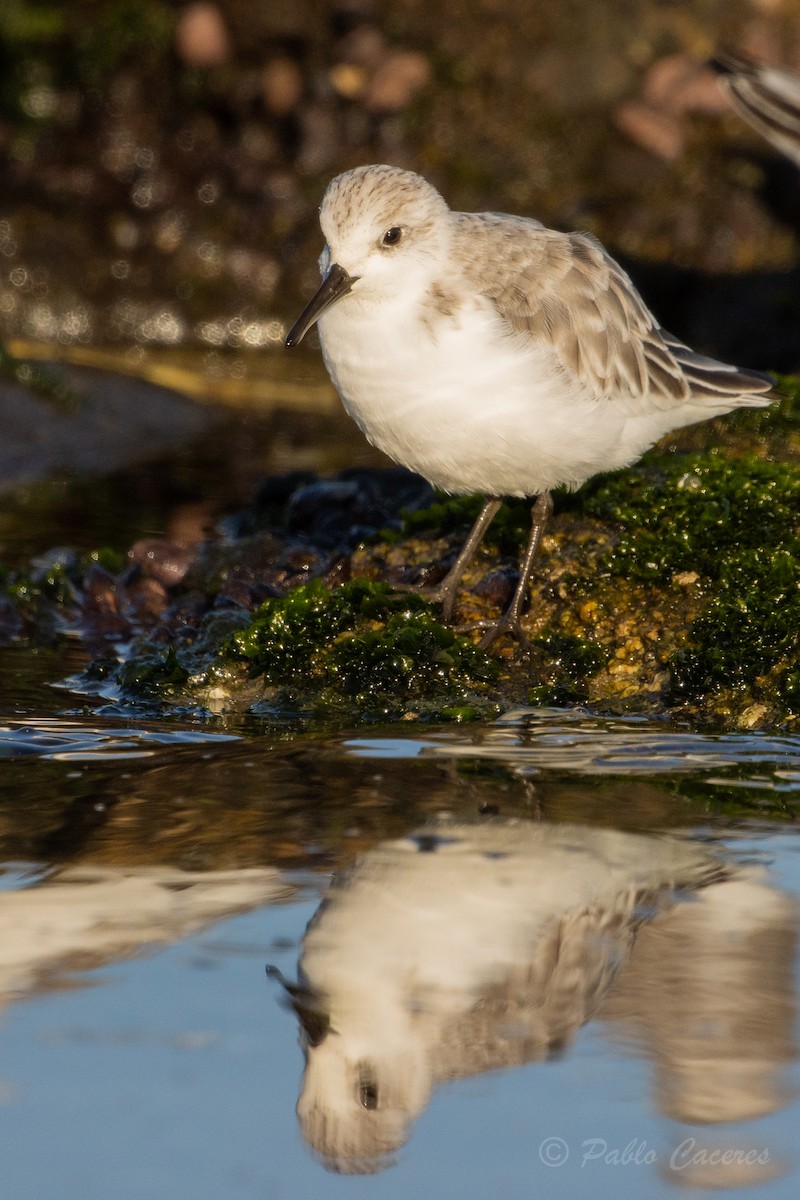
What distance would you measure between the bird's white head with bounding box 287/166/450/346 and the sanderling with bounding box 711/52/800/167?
5.37 m

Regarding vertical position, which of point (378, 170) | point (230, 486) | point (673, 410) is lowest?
point (230, 486)

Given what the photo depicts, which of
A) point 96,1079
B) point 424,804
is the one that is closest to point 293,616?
point 424,804

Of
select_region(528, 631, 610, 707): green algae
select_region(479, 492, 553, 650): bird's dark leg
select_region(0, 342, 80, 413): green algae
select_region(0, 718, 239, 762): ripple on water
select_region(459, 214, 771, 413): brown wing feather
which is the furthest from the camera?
select_region(0, 342, 80, 413): green algae

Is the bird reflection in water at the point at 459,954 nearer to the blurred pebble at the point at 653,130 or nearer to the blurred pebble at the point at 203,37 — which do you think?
the blurred pebble at the point at 653,130

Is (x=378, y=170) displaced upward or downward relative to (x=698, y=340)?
upward

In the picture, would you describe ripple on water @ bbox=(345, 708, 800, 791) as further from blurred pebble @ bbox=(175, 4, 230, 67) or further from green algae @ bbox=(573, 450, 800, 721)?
blurred pebble @ bbox=(175, 4, 230, 67)

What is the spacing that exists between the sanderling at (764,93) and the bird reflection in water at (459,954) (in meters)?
7.29

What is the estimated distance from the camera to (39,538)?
345 inches

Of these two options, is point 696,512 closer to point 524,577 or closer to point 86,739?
point 524,577

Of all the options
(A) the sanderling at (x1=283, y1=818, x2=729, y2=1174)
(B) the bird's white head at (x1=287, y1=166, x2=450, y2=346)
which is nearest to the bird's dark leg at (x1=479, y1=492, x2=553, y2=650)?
(B) the bird's white head at (x1=287, y1=166, x2=450, y2=346)

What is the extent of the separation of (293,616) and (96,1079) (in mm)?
2899

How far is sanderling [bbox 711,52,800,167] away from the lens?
33.8ft

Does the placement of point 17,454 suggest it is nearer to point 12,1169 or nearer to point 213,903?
point 213,903

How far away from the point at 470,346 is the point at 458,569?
1.10 metres
